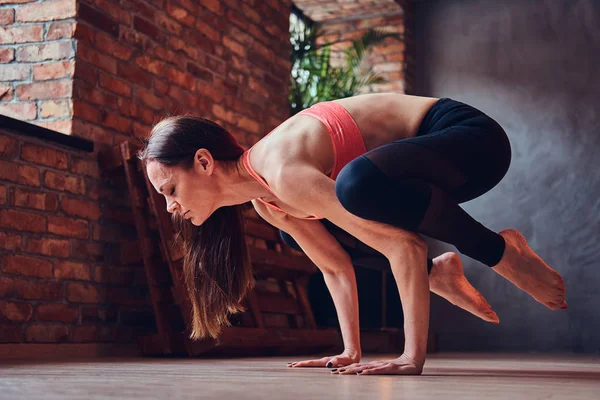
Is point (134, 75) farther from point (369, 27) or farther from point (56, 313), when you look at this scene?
point (369, 27)

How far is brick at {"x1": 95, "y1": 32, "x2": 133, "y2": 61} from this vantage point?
3.72 m

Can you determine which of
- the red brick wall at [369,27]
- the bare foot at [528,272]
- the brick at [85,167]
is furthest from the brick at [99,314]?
the red brick wall at [369,27]

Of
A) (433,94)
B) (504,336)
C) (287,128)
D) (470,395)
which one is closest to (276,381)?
(470,395)

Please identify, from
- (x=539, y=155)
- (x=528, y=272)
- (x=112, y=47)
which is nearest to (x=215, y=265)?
(x=528, y=272)

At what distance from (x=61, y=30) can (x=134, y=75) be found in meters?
0.48

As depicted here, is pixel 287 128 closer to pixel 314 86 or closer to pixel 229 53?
pixel 229 53

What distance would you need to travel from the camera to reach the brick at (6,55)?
3.63 meters

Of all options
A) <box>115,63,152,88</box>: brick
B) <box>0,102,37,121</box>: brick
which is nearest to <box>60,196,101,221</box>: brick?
<box>0,102,37,121</box>: brick

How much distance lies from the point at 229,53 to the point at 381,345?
2.01 meters

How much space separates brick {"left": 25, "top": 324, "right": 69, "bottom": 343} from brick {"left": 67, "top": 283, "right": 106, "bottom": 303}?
14 centimetres

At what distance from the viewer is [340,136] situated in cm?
207

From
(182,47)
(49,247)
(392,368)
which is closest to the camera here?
(392,368)

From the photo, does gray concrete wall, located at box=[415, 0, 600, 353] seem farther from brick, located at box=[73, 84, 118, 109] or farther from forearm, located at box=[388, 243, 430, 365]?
forearm, located at box=[388, 243, 430, 365]

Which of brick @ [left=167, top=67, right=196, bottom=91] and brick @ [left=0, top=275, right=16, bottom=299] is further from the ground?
brick @ [left=167, top=67, right=196, bottom=91]
